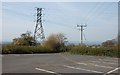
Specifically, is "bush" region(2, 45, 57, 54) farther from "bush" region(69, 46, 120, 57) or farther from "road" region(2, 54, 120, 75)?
"road" region(2, 54, 120, 75)

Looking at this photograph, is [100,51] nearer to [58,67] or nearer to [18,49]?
[18,49]

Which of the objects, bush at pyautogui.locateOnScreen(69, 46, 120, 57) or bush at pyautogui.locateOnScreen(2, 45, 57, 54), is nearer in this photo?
bush at pyautogui.locateOnScreen(69, 46, 120, 57)

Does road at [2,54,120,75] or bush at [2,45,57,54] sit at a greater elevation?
bush at [2,45,57,54]

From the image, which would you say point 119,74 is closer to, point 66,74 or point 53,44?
point 66,74

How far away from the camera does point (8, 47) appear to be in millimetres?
39531

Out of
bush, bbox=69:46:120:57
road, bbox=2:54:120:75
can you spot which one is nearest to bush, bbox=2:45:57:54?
bush, bbox=69:46:120:57

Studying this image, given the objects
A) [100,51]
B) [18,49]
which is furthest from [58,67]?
[18,49]

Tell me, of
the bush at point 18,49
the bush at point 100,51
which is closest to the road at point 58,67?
the bush at point 100,51

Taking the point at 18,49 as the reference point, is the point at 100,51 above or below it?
below

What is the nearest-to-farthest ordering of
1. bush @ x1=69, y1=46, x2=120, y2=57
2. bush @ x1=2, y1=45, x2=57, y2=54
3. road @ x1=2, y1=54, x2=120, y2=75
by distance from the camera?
road @ x1=2, y1=54, x2=120, y2=75, bush @ x1=69, y1=46, x2=120, y2=57, bush @ x1=2, y1=45, x2=57, y2=54

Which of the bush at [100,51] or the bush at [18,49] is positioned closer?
the bush at [100,51]

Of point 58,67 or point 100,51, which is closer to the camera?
point 58,67

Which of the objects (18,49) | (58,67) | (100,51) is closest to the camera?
(58,67)

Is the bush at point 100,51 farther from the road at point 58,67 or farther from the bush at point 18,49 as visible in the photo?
the road at point 58,67
